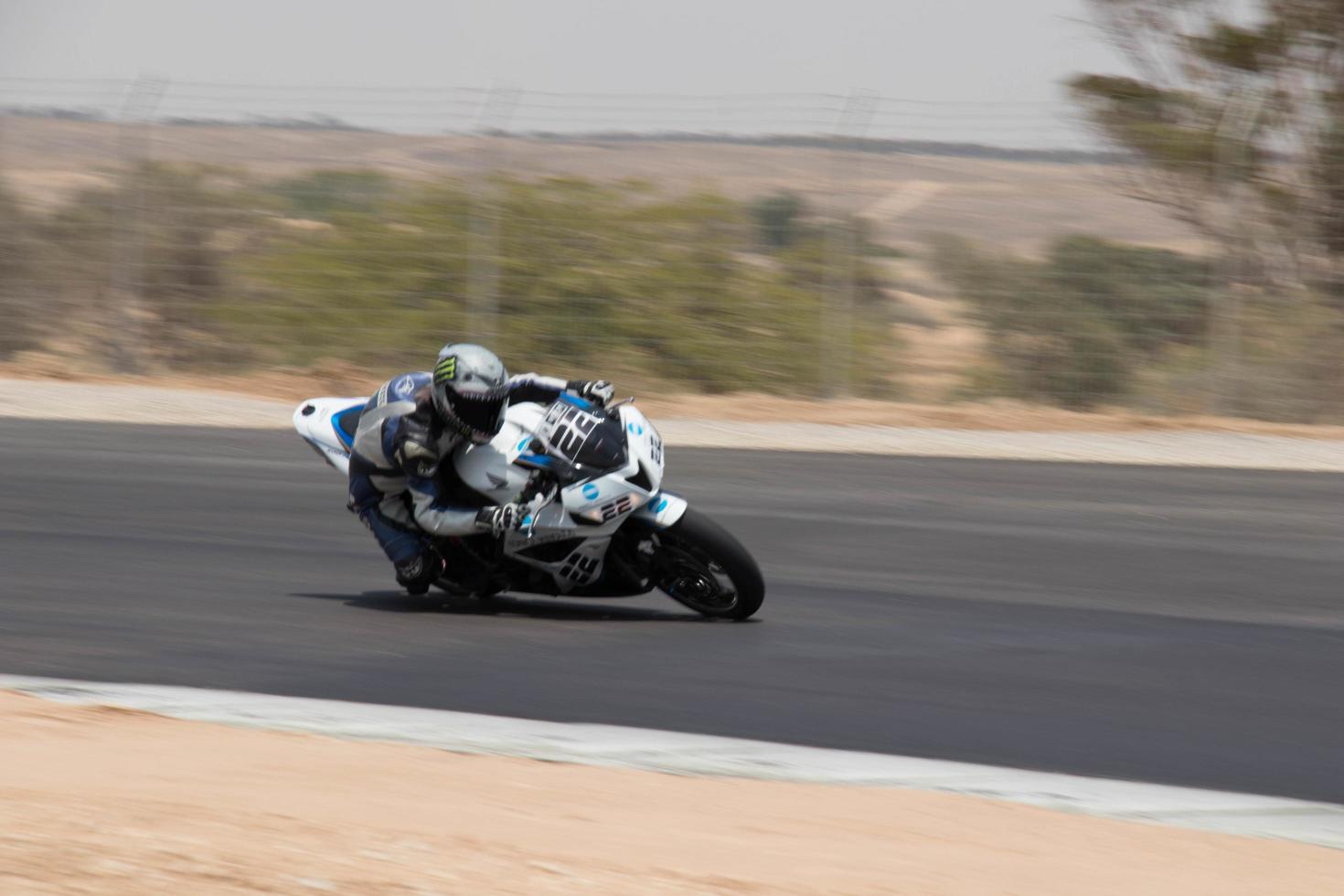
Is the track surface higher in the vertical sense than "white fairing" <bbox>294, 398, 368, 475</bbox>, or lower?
lower

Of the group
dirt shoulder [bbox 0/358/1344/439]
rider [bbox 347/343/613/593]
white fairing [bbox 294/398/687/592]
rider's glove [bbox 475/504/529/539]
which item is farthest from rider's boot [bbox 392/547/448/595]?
dirt shoulder [bbox 0/358/1344/439]

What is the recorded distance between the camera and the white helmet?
30.0 feet

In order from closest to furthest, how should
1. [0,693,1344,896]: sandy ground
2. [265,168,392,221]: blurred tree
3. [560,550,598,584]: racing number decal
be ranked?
[0,693,1344,896]: sandy ground < [560,550,598,584]: racing number decal < [265,168,392,221]: blurred tree

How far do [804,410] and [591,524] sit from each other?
10.8 m

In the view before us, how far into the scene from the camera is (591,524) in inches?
364

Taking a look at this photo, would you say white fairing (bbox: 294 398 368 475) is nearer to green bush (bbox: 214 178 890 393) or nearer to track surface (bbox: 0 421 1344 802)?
track surface (bbox: 0 421 1344 802)

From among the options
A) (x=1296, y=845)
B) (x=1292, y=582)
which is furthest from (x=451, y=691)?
(x=1292, y=582)

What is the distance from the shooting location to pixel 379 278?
21.5 meters

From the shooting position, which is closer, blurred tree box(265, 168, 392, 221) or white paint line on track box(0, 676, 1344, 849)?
white paint line on track box(0, 676, 1344, 849)

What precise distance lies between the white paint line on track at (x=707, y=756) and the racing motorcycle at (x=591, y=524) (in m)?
1.70

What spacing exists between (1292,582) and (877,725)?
4323 millimetres

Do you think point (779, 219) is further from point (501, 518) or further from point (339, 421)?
point (501, 518)

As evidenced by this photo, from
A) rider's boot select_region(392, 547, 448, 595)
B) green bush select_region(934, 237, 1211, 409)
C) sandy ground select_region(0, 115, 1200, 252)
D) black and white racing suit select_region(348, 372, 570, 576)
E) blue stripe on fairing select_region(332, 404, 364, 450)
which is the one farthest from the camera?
sandy ground select_region(0, 115, 1200, 252)

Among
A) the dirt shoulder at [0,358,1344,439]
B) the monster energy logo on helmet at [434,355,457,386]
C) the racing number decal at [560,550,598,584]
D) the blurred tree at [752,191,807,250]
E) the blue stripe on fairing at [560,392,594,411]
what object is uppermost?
the monster energy logo on helmet at [434,355,457,386]
